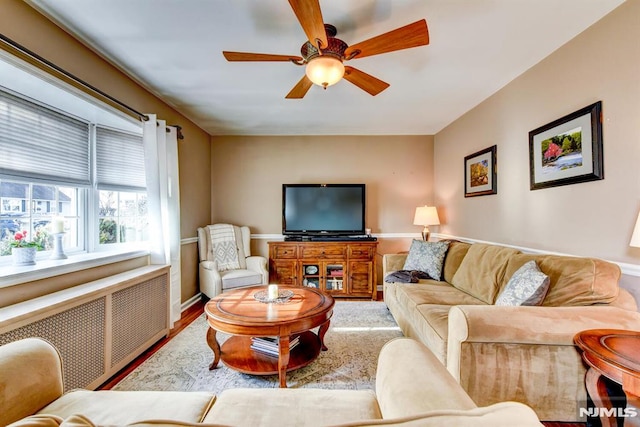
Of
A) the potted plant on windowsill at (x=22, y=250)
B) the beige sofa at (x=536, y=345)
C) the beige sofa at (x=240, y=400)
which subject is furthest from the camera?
the potted plant on windowsill at (x=22, y=250)

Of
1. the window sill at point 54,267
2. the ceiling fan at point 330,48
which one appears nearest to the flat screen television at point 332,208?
the ceiling fan at point 330,48

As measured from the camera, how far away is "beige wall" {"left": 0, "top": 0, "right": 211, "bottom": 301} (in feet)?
5.60

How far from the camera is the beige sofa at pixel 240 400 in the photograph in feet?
2.72

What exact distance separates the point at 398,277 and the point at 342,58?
2.15 metres

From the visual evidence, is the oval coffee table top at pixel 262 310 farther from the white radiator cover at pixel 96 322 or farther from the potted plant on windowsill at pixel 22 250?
the potted plant on windowsill at pixel 22 250

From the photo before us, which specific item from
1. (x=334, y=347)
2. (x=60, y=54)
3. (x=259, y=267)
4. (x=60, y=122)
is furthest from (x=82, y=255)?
(x=334, y=347)

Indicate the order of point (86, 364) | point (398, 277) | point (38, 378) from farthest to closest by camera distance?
point (398, 277) < point (86, 364) < point (38, 378)

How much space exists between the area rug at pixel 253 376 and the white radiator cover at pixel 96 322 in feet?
0.65

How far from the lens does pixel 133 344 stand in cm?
224

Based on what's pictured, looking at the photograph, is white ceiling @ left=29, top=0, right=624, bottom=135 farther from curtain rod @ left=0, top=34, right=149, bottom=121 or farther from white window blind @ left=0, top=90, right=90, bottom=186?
white window blind @ left=0, top=90, right=90, bottom=186

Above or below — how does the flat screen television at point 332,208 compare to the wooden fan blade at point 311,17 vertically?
below

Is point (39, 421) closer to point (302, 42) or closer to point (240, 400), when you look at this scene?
point (240, 400)

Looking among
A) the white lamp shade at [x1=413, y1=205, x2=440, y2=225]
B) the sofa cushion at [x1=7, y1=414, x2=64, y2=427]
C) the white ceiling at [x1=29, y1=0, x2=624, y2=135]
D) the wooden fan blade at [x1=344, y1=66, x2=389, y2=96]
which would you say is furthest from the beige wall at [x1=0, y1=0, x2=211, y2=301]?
the white lamp shade at [x1=413, y1=205, x2=440, y2=225]

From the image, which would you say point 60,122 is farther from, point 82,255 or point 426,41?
point 426,41
